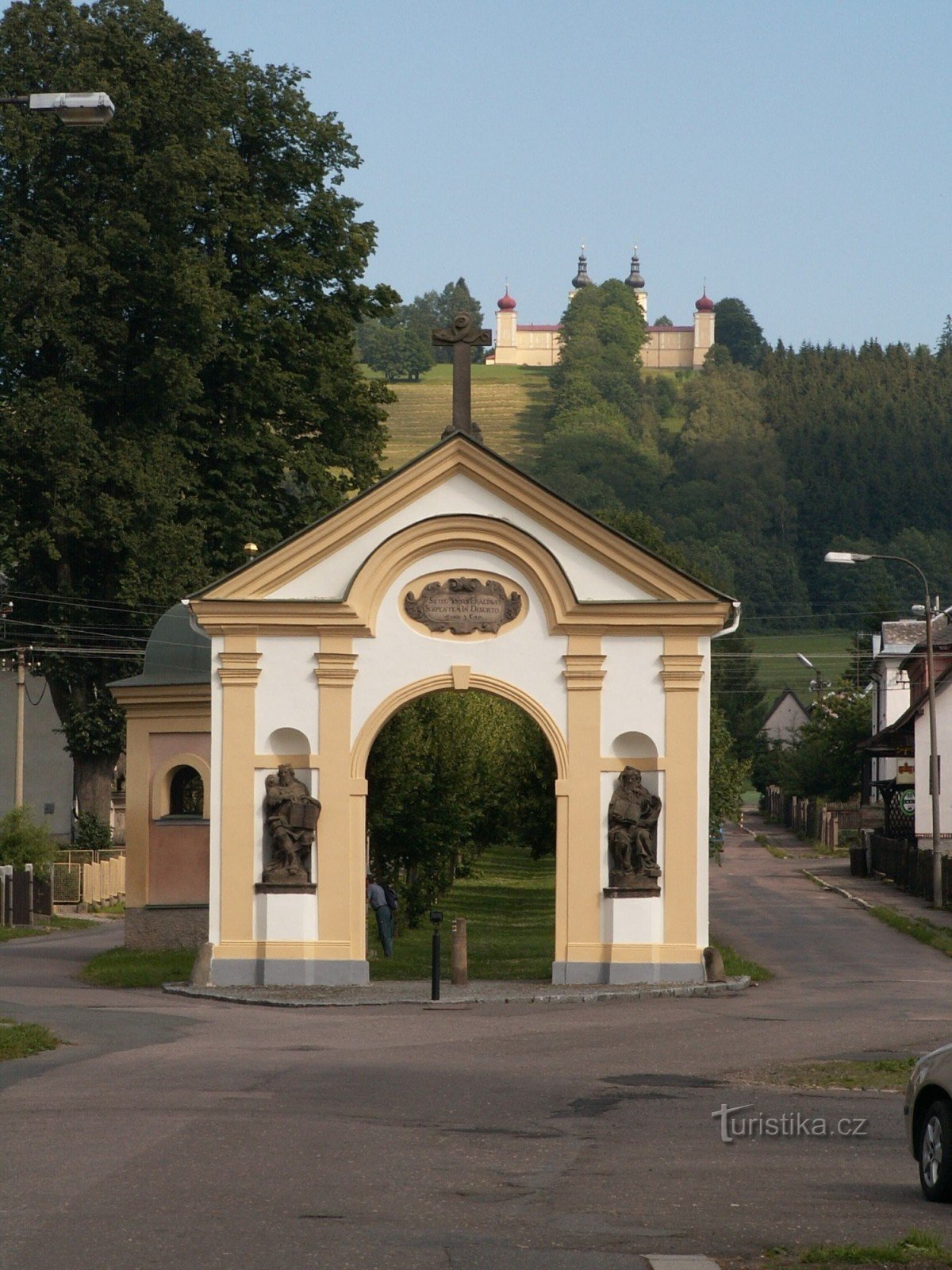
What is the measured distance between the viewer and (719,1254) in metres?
8.79

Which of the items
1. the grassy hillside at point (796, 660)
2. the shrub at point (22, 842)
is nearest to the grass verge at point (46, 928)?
the shrub at point (22, 842)

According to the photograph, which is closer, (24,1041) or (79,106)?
(79,106)

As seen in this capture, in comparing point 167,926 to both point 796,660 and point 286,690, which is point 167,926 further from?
point 796,660

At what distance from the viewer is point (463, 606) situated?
2534 cm

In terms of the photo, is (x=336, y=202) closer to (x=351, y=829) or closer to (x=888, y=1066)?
(x=351, y=829)

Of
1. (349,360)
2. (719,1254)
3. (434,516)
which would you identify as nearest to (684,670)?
(434,516)

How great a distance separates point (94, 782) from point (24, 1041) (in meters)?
26.6

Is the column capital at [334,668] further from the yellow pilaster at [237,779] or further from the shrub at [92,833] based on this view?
the shrub at [92,833]

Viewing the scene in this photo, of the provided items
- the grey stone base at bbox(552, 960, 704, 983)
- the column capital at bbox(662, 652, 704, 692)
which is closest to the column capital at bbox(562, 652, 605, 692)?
the column capital at bbox(662, 652, 704, 692)

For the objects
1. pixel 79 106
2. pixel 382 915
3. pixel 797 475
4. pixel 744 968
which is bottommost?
pixel 744 968

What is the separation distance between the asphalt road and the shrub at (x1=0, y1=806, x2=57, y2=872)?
67.9 feet

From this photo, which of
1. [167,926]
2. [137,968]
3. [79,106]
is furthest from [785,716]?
[79,106]

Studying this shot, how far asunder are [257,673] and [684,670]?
5.38m

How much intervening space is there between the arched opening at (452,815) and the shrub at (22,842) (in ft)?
28.9
